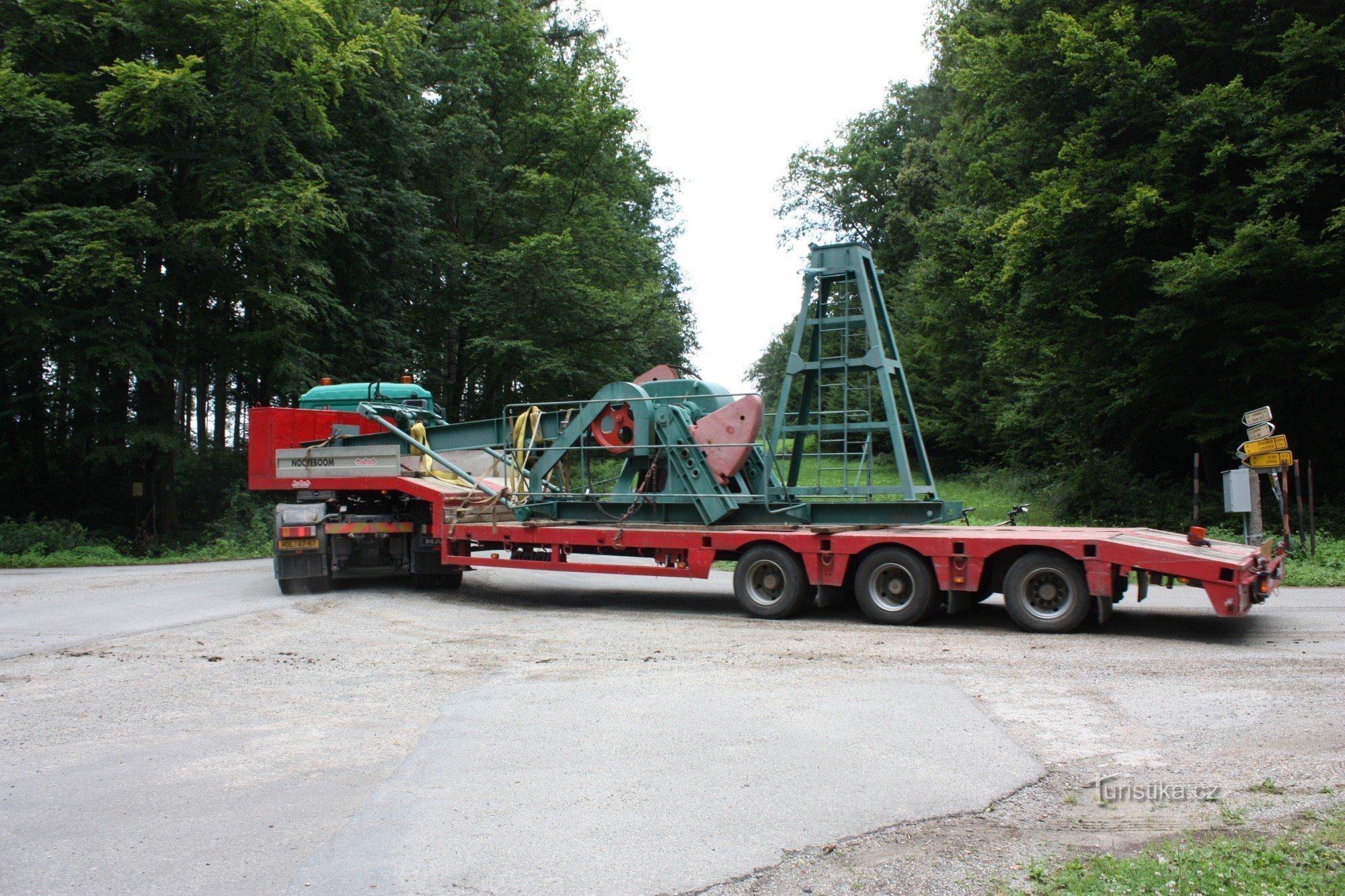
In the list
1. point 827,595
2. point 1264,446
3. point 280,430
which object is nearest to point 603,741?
point 827,595

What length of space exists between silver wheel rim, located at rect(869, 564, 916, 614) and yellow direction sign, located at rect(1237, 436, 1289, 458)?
688 cm

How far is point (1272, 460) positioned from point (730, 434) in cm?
802

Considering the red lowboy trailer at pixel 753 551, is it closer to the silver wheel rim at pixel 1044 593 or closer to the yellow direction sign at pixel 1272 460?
the silver wheel rim at pixel 1044 593

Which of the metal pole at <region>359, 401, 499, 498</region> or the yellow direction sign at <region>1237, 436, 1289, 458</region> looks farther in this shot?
the metal pole at <region>359, 401, 499, 498</region>

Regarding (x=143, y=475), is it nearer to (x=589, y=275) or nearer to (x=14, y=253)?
(x=14, y=253)

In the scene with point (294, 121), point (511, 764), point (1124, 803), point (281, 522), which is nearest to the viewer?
point (1124, 803)

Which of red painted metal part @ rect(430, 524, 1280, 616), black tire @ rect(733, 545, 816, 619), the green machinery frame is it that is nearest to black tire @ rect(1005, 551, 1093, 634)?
red painted metal part @ rect(430, 524, 1280, 616)

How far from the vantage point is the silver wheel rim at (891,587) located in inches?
400

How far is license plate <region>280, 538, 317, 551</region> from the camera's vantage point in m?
13.5

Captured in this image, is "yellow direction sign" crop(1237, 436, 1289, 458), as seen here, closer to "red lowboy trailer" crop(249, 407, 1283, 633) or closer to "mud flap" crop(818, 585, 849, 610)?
"red lowboy trailer" crop(249, 407, 1283, 633)

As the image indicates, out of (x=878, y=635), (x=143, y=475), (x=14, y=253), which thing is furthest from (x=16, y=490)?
(x=878, y=635)

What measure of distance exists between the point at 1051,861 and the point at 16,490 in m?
29.1

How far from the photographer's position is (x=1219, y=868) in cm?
379

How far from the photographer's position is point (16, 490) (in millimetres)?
26047
